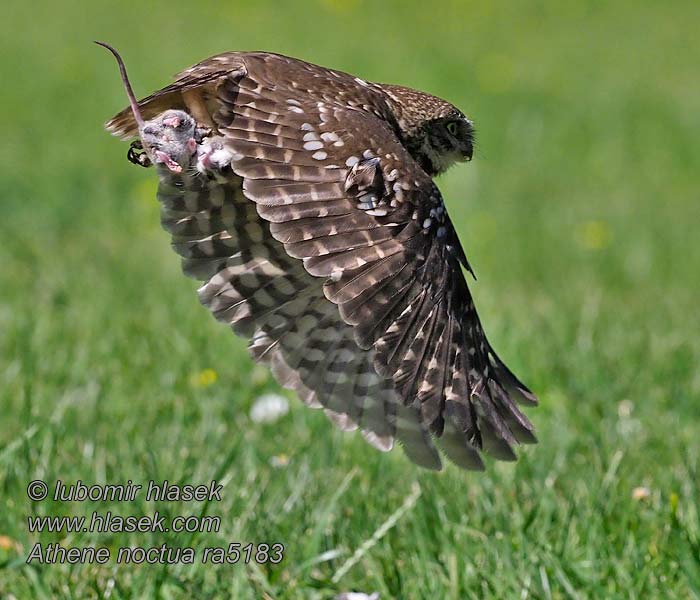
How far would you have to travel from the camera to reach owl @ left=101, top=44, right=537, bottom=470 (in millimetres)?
3258

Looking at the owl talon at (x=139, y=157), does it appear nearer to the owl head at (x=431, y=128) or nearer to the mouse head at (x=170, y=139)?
the mouse head at (x=170, y=139)

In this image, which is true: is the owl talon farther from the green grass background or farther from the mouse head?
the green grass background

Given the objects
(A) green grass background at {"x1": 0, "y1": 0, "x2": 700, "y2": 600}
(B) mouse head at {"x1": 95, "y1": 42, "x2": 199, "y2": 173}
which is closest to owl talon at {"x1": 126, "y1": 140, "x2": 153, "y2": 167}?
(B) mouse head at {"x1": 95, "y1": 42, "x2": 199, "y2": 173}

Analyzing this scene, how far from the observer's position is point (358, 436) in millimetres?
4758

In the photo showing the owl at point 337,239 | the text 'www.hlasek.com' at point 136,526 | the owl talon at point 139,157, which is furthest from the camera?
the owl talon at point 139,157

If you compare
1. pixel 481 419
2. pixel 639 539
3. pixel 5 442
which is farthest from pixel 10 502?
pixel 639 539

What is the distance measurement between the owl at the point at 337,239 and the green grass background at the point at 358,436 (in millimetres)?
382

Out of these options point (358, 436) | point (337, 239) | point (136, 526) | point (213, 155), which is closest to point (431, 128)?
point (213, 155)

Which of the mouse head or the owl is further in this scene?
the mouse head

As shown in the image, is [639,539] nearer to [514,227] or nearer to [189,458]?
[189,458]

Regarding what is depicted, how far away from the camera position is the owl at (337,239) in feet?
10.7

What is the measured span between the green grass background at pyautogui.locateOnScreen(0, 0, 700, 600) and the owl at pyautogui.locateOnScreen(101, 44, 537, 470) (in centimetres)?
38

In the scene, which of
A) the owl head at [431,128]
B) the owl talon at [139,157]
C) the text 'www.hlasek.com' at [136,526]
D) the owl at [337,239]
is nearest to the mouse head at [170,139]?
the owl at [337,239]

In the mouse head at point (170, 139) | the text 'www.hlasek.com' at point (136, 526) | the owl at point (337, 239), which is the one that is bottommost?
the text 'www.hlasek.com' at point (136, 526)
